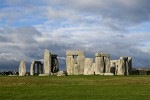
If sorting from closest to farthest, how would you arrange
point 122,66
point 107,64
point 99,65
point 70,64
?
point 99,65 < point 107,64 < point 122,66 < point 70,64

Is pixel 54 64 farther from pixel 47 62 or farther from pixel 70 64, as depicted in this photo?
pixel 70 64

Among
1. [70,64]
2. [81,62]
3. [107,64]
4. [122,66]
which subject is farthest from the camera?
[70,64]

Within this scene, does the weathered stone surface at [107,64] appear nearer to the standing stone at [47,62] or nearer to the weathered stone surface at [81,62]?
the weathered stone surface at [81,62]

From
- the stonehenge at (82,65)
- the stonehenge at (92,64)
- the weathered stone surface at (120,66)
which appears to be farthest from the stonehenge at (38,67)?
the weathered stone surface at (120,66)

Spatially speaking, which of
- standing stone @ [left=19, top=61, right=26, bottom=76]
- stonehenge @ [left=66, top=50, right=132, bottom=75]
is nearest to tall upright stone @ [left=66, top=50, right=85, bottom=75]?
stonehenge @ [left=66, top=50, right=132, bottom=75]

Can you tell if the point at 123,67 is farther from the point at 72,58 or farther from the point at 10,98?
the point at 10,98

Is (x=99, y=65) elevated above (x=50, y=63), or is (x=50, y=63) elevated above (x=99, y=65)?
(x=50, y=63)

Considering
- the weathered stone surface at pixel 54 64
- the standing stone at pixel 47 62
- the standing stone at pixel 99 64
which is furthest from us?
the weathered stone surface at pixel 54 64

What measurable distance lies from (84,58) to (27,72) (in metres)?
9.56

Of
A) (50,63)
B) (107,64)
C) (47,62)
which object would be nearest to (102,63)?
(107,64)

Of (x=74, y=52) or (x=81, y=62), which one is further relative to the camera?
(x=74, y=52)

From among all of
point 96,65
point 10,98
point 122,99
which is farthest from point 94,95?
point 96,65

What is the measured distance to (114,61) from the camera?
5503 cm

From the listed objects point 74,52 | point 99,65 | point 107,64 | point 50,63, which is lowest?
point 99,65
